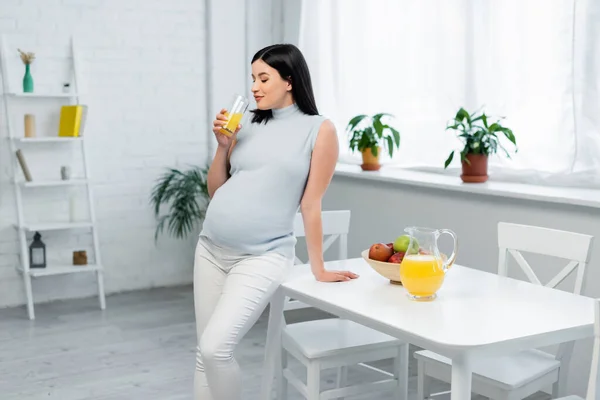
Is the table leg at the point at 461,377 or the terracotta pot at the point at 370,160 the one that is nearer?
the table leg at the point at 461,377

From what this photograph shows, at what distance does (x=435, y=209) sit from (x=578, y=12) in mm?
1046

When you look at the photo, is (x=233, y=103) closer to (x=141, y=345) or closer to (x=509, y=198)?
(x=509, y=198)

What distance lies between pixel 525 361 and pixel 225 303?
0.87 metres

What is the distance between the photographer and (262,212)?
224 cm

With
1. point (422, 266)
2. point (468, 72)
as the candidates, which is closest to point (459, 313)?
point (422, 266)

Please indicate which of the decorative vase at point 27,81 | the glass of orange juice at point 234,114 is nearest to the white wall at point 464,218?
the glass of orange juice at point 234,114

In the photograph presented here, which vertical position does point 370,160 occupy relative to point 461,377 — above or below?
above

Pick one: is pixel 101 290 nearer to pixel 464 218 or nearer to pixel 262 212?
pixel 464 218

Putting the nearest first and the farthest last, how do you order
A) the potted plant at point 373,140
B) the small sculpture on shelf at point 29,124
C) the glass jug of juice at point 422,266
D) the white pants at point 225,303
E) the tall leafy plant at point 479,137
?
the glass jug of juice at point 422,266 → the white pants at point 225,303 → the tall leafy plant at point 479,137 → the potted plant at point 373,140 → the small sculpture on shelf at point 29,124

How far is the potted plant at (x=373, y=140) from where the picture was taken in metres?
4.05

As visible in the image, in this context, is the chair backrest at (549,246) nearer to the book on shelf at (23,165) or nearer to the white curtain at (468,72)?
the white curtain at (468,72)

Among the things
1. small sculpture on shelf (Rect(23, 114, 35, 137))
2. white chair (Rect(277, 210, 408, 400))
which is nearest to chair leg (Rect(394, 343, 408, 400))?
white chair (Rect(277, 210, 408, 400))

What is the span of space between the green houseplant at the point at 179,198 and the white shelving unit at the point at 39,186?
442 millimetres

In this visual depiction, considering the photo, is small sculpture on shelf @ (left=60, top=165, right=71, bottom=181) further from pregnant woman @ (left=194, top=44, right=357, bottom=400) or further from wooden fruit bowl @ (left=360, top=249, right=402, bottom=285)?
wooden fruit bowl @ (left=360, top=249, right=402, bottom=285)
